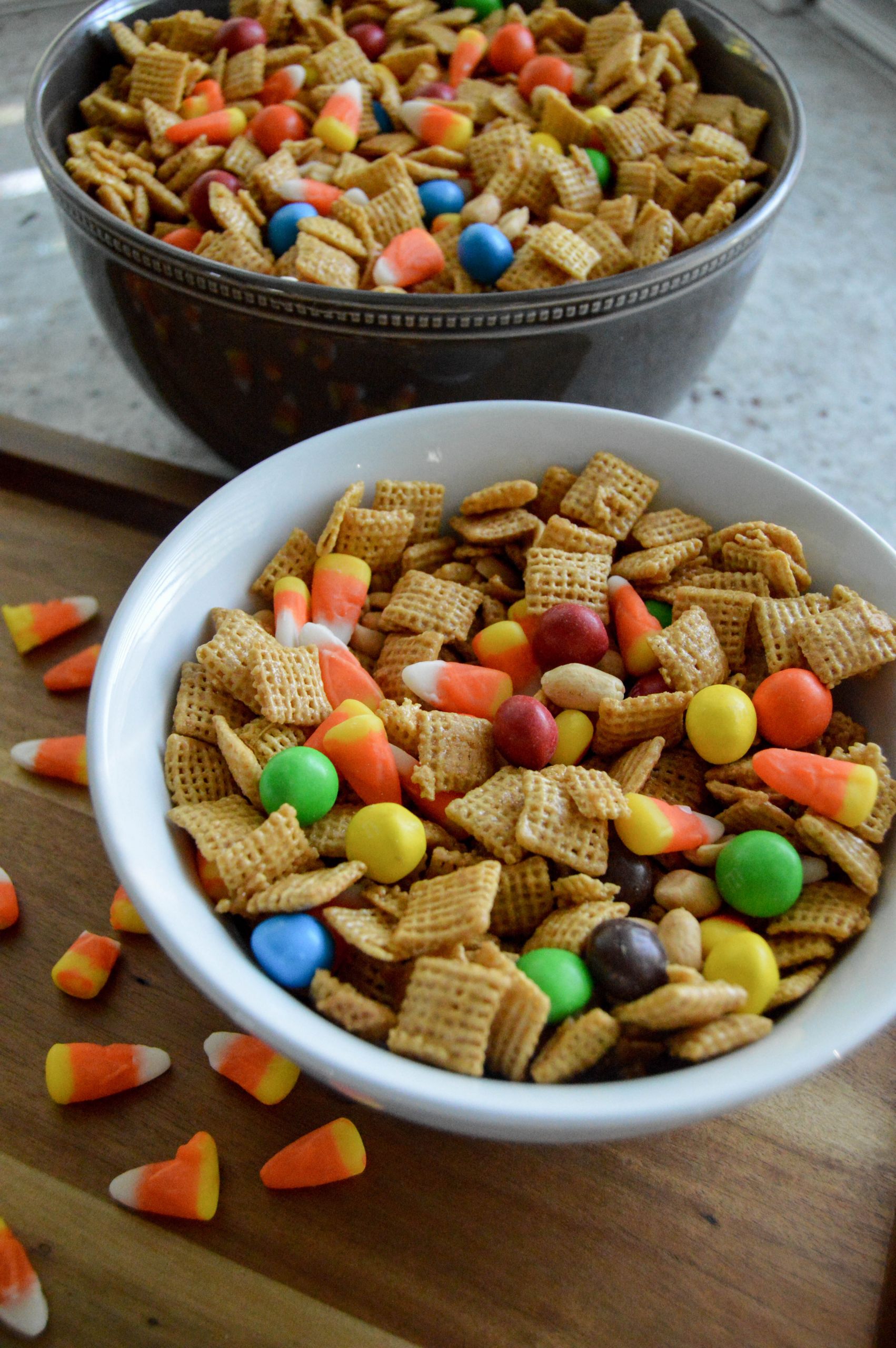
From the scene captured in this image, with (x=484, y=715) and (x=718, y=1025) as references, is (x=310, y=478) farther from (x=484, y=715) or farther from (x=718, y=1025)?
(x=718, y=1025)

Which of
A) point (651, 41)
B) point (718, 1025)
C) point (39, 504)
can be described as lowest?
point (39, 504)

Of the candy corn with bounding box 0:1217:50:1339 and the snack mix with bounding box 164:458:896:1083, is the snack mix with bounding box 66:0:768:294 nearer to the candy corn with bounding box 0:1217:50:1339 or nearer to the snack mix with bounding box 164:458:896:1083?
the snack mix with bounding box 164:458:896:1083

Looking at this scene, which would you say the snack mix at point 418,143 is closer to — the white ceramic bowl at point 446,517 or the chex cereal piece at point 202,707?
the white ceramic bowl at point 446,517

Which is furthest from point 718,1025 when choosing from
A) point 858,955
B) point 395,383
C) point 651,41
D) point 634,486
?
point 651,41

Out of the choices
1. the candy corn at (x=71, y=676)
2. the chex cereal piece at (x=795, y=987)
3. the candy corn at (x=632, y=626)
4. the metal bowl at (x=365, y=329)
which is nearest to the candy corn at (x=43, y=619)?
the candy corn at (x=71, y=676)

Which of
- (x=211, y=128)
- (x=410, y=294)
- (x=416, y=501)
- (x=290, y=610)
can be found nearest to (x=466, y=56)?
(x=211, y=128)

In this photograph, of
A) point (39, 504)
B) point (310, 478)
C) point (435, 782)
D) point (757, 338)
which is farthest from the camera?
point (757, 338)
